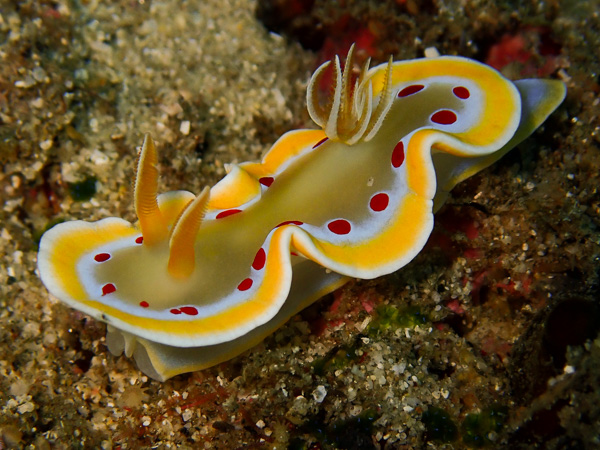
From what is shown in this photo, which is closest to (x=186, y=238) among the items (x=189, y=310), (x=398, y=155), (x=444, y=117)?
(x=189, y=310)

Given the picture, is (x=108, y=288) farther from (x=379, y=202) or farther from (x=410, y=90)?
(x=410, y=90)

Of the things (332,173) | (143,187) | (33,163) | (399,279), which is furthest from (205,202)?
(33,163)

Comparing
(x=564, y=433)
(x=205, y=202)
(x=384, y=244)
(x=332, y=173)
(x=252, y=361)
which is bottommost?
(x=564, y=433)

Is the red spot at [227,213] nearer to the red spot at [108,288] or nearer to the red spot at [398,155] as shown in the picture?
the red spot at [108,288]

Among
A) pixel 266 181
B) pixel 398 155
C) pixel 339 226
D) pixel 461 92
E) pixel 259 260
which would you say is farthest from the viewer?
pixel 461 92

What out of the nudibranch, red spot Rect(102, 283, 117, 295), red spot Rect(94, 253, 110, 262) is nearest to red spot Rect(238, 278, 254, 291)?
the nudibranch

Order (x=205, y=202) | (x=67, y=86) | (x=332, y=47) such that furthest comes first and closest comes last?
1. (x=332, y=47)
2. (x=67, y=86)
3. (x=205, y=202)

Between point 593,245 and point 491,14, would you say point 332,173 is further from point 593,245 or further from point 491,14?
point 491,14
